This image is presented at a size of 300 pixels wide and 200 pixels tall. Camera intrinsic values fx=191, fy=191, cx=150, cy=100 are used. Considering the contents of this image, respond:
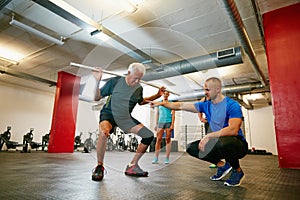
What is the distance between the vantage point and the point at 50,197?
1022 millimetres

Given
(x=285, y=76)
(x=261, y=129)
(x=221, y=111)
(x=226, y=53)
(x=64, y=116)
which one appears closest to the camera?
(x=221, y=111)

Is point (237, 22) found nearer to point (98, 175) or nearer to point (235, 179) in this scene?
point (235, 179)

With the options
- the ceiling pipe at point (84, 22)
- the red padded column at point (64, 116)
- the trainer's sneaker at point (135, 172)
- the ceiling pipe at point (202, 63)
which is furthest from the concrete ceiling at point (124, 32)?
the trainer's sneaker at point (135, 172)

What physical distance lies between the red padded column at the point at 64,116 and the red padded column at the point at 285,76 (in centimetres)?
534

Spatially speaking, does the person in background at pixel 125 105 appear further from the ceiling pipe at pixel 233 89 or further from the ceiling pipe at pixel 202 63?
the ceiling pipe at pixel 233 89

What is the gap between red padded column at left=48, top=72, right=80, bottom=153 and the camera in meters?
5.54

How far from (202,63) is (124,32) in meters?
1.84

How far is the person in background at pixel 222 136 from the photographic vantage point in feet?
4.45

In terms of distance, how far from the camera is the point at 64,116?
19.1 feet

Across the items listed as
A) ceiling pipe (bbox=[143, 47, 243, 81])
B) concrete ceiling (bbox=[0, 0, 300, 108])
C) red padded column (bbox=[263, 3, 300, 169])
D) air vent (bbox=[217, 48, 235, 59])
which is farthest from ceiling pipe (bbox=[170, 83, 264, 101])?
red padded column (bbox=[263, 3, 300, 169])

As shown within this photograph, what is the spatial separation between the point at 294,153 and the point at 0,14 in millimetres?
5333

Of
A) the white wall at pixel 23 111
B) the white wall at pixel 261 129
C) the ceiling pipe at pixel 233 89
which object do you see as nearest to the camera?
the ceiling pipe at pixel 233 89

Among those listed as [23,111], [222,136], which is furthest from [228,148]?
[23,111]

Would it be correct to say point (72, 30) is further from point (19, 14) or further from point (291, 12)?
point (291, 12)
